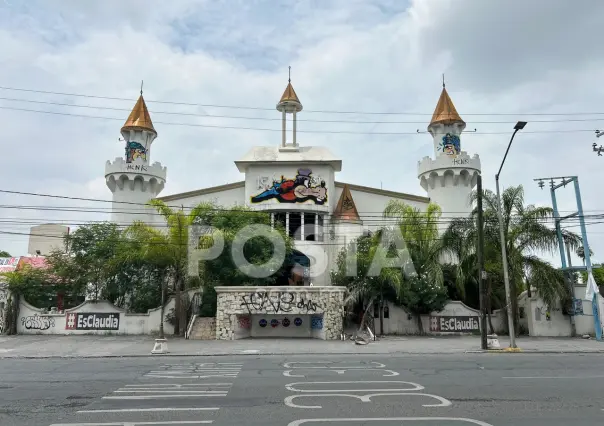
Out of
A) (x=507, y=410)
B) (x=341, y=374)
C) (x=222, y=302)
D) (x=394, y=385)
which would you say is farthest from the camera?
(x=222, y=302)

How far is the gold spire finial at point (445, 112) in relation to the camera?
123ft

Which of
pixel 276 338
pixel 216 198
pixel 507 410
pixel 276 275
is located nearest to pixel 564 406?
pixel 507 410

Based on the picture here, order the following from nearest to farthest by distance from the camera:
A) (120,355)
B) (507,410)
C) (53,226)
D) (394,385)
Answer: (507,410) → (394,385) → (120,355) → (53,226)

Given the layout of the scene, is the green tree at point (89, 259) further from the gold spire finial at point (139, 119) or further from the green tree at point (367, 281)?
the green tree at point (367, 281)

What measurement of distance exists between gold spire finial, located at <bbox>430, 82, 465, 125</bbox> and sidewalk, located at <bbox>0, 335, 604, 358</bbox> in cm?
1736

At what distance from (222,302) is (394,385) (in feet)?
51.5

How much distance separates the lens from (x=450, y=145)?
37.5 m

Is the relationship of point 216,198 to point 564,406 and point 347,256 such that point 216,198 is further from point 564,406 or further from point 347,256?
point 564,406

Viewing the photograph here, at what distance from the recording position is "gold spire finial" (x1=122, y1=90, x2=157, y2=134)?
3688 cm

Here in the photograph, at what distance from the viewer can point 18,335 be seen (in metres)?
27.3

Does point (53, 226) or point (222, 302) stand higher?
point (53, 226)

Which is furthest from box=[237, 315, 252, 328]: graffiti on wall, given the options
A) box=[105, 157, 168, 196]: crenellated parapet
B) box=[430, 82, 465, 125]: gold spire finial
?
box=[430, 82, 465, 125]: gold spire finial

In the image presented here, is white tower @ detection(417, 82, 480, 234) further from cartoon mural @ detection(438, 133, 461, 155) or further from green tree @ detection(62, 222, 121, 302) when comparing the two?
green tree @ detection(62, 222, 121, 302)

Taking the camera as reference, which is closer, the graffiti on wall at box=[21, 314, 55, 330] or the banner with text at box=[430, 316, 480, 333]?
the banner with text at box=[430, 316, 480, 333]
